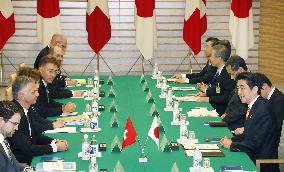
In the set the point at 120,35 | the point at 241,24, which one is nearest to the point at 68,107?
the point at 241,24

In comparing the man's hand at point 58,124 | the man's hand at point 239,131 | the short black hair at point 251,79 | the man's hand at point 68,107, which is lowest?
the man's hand at point 239,131

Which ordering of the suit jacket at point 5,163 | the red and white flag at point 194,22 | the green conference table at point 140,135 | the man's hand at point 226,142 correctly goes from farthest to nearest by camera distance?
the red and white flag at point 194,22 < the man's hand at point 226,142 < the green conference table at point 140,135 < the suit jacket at point 5,163

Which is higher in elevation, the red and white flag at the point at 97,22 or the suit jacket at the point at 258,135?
the red and white flag at the point at 97,22

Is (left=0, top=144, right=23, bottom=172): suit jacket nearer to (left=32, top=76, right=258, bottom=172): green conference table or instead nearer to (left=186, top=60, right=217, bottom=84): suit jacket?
(left=32, top=76, right=258, bottom=172): green conference table

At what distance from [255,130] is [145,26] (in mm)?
5555

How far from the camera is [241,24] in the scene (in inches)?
447

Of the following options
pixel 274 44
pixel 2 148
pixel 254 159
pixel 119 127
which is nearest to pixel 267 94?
pixel 254 159

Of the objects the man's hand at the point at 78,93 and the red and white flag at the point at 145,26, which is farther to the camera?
the red and white flag at the point at 145,26

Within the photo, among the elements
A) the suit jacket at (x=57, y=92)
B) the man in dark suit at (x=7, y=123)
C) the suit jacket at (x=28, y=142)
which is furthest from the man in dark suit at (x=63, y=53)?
the man in dark suit at (x=7, y=123)

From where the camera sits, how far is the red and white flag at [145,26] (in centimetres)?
1122

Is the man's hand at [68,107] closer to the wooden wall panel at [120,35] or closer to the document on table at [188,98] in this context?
the document on table at [188,98]

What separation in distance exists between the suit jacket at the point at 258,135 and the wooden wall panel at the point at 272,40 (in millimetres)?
6584

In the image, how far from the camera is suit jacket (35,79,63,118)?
749cm

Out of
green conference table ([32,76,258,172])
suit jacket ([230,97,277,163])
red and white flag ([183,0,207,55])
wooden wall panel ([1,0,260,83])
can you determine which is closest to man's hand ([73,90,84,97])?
green conference table ([32,76,258,172])
